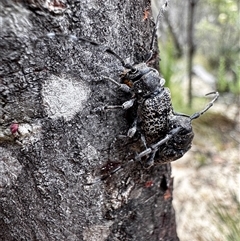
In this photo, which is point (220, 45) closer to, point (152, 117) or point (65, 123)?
point (152, 117)

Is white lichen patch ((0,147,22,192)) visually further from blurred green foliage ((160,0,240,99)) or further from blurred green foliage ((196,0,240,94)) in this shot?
blurred green foliage ((196,0,240,94))

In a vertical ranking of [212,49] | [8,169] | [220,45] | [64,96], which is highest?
[64,96]

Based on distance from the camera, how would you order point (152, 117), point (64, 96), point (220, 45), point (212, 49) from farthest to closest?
point (212, 49)
point (220, 45)
point (152, 117)
point (64, 96)

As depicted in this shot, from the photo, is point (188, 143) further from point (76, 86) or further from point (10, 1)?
point (10, 1)

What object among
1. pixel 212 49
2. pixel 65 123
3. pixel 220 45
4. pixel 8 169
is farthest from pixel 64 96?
pixel 212 49

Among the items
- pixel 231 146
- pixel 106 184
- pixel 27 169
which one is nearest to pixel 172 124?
pixel 106 184

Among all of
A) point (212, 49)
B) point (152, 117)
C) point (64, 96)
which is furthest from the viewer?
point (212, 49)

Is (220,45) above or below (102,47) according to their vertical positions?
below
